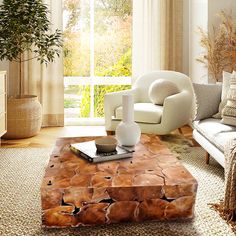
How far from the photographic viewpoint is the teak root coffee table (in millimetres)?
1963

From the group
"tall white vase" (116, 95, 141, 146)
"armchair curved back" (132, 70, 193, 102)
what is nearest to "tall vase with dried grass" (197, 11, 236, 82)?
"armchair curved back" (132, 70, 193, 102)

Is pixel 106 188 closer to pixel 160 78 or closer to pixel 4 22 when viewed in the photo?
pixel 160 78

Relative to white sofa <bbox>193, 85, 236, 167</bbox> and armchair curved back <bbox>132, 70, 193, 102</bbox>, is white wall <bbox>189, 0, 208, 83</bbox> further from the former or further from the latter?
white sofa <bbox>193, 85, 236, 167</bbox>

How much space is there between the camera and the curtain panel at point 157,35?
5359 millimetres

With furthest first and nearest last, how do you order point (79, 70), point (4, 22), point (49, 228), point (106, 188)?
point (79, 70) → point (4, 22) → point (49, 228) → point (106, 188)

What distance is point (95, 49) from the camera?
5.75 metres

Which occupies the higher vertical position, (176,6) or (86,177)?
(176,6)

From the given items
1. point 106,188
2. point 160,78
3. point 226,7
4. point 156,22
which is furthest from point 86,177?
point 156,22

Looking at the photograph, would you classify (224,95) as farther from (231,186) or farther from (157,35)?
(157,35)

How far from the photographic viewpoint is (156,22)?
212 inches

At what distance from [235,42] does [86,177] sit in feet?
9.96

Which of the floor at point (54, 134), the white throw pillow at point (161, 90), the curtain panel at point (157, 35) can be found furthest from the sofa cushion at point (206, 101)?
the curtain panel at point (157, 35)

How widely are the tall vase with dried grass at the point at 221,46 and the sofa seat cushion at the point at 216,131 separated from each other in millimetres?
1371

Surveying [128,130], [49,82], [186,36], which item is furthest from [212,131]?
[49,82]
